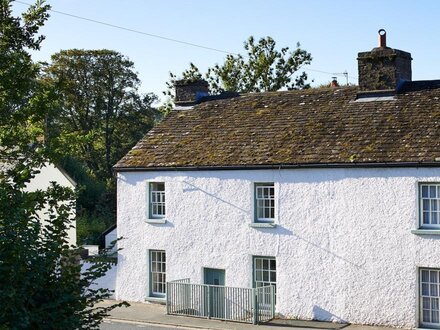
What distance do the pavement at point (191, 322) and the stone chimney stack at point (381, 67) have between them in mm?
8511

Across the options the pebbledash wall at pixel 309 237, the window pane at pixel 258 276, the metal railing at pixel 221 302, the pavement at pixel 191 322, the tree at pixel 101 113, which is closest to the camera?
the pebbledash wall at pixel 309 237

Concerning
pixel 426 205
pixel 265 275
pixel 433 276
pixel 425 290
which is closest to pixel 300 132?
pixel 265 275

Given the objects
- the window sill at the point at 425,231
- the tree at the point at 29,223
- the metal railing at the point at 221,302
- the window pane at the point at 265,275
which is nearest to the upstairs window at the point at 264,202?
the window pane at the point at 265,275

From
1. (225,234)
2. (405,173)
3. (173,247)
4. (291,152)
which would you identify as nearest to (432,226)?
(405,173)

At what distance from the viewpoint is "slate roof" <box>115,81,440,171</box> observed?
24.0 metres

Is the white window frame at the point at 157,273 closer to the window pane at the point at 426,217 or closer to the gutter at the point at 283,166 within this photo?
the gutter at the point at 283,166

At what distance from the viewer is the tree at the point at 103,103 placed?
57719 millimetres

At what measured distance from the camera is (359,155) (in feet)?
78.5

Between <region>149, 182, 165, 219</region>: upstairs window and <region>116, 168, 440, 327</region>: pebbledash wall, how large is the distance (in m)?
0.27

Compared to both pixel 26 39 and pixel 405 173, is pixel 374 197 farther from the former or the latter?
pixel 26 39

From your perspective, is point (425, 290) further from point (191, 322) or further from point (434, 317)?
point (191, 322)

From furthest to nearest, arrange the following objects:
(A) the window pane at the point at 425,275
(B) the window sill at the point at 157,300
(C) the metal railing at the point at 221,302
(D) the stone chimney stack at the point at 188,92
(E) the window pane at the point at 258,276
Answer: (D) the stone chimney stack at the point at 188,92
(B) the window sill at the point at 157,300
(E) the window pane at the point at 258,276
(C) the metal railing at the point at 221,302
(A) the window pane at the point at 425,275

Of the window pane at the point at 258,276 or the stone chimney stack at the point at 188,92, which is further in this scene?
the stone chimney stack at the point at 188,92

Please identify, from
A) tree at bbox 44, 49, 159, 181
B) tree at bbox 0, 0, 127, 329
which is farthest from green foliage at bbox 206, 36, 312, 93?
tree at bbox 0, 0, 127, 329
